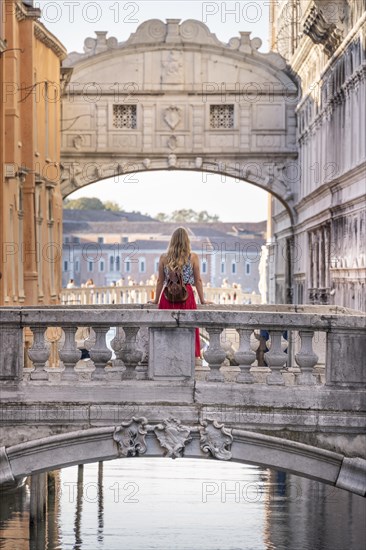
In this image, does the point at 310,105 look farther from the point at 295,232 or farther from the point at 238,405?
the point at 238,405

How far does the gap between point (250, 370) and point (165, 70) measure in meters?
31.7

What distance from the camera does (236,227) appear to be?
351ft

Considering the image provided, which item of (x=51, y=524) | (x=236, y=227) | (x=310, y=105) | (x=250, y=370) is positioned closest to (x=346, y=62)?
(x=310, y=105)

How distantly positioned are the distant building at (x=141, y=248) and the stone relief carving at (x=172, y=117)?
50.3 metres

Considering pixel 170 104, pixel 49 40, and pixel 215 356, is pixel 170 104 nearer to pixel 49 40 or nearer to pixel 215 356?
pixel 49 40

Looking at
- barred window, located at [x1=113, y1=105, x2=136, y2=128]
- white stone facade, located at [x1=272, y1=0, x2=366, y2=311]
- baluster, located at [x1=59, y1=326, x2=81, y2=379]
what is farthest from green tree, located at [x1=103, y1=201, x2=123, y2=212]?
baluster, located at [x1=59, y1=326, x2=81, y2=379]

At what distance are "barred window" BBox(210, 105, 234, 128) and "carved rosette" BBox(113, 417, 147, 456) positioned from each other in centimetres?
3265

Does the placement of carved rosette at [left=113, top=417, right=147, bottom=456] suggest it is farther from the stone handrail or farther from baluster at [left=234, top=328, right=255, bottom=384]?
the stone handrail

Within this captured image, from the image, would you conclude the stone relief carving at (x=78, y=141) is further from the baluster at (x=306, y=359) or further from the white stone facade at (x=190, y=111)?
the baluster at (x=306, y=359)

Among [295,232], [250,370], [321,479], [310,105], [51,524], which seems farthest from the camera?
[295,232]

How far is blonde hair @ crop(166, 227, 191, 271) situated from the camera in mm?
12430

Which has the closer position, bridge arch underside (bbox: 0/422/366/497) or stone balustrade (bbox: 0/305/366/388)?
bridge arch underside (bbox: 0/422/366/497)

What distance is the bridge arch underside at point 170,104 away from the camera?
4244 centimetres

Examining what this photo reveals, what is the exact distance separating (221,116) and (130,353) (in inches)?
1281
